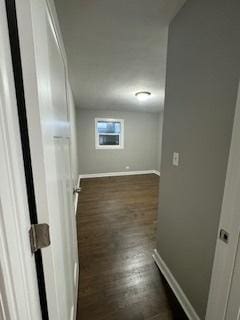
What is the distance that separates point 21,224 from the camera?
0.42m

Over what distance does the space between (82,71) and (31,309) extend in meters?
2.62

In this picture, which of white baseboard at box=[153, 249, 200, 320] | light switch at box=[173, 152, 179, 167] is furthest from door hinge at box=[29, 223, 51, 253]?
white baseboard at box=[153, 249, 200, 320]

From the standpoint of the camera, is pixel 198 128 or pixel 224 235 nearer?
pixel 224 235

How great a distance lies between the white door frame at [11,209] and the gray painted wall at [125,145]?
4.66m

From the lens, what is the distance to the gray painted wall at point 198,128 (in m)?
0.88

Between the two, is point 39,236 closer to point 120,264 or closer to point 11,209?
point 11,209

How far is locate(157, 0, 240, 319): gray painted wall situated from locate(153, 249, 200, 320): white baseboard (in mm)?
63

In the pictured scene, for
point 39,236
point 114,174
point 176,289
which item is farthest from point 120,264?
point 114,174

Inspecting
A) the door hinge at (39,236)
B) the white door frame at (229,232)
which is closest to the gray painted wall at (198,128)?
the white door frame at (229,232)

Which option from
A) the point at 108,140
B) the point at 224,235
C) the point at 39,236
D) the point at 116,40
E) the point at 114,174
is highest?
the point at 116,40

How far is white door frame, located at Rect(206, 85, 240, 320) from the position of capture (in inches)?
28.9

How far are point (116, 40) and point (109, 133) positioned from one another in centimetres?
367

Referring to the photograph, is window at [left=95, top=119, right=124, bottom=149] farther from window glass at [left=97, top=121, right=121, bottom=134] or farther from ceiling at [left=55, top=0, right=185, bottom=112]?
ceiling at [left=55, top=0, right=185, bottom=112]

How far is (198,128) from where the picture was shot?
1.10m
